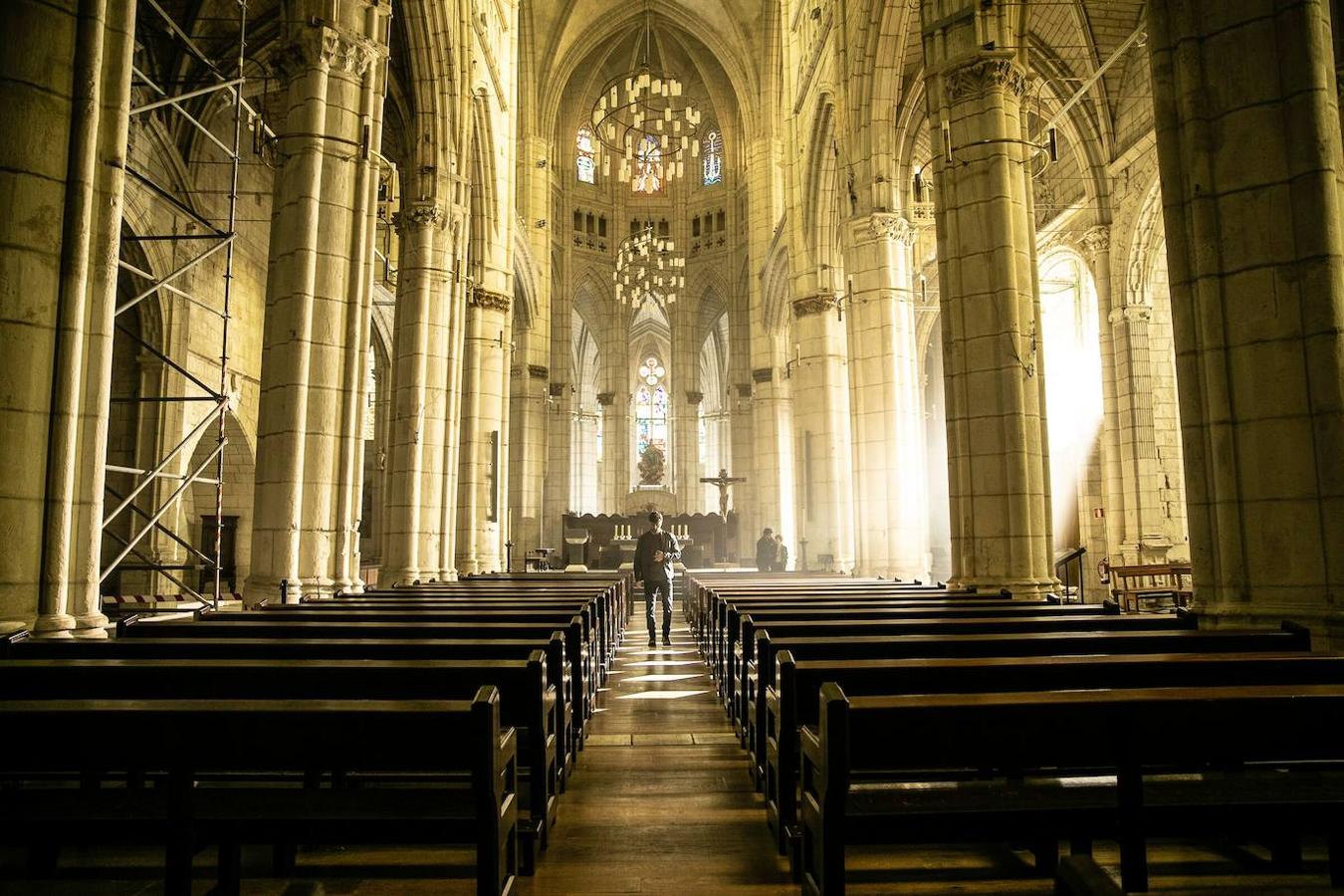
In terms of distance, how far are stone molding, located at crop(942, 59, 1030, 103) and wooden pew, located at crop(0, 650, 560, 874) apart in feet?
29.5

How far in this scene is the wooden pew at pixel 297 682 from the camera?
10.5 feet

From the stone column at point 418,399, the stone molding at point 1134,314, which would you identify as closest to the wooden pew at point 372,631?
the stone column at point 418,399

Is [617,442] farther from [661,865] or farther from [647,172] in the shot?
[661,865]

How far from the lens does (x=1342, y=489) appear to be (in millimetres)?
4977

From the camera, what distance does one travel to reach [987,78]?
9.52 metres

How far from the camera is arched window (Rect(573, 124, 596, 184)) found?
34.5m

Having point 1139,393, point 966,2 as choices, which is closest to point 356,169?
point 966,2

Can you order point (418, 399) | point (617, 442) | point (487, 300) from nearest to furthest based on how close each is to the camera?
point (418, 399) < point (487, 300) < point (617, 442)

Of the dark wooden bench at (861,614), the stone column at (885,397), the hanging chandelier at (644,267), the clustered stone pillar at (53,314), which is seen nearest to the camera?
the clustered stone pillar at (53,314)

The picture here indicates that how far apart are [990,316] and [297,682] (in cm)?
822

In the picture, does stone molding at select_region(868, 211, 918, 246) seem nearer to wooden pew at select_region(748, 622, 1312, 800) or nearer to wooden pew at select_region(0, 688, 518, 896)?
wooden pew at select_region(748, 622, 1312, 800)

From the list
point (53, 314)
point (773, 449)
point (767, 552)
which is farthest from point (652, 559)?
point (773, 449)

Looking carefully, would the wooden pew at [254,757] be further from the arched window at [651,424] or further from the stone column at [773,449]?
the arched window at [651,424]

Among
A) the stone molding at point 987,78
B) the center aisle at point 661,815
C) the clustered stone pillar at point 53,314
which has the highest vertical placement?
the stone molding at point 987,78
